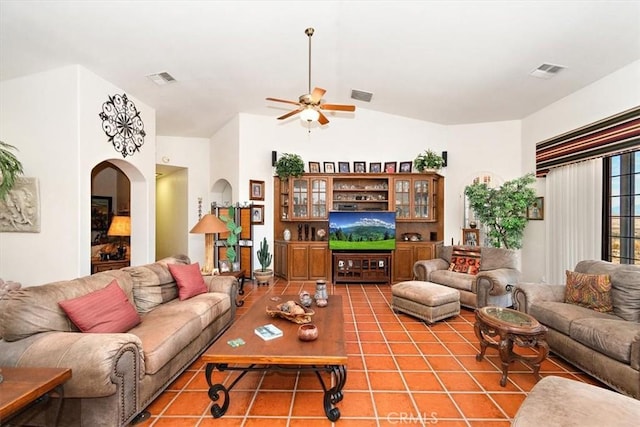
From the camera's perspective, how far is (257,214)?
19.0ft

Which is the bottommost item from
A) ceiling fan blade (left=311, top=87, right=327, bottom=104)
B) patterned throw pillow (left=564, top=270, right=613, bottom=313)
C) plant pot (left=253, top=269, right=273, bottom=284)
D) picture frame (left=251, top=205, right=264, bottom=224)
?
plant pot (left=253, top=269, right=273, bottom=284)

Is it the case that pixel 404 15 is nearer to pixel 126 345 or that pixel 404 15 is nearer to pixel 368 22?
pixel 368 22

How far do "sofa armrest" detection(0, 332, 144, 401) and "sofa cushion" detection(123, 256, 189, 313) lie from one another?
3.00ft

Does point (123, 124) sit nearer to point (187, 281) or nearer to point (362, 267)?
point (187, 281)

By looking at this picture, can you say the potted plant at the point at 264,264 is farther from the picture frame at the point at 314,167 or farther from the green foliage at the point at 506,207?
the green foliage at the point at 506,207

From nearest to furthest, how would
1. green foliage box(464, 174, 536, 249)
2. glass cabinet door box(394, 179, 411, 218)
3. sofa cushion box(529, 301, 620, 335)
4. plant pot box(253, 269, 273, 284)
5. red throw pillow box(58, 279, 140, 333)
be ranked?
red throw pillow box(58, 279, 140, 333)
sofa cushion box(529, 301, 620, 335)
green foliage box(464, 174, 536, 249)
plant pot box(253, 269, 273, 284)
glass cabinet door box(394, 179, 411, 218)

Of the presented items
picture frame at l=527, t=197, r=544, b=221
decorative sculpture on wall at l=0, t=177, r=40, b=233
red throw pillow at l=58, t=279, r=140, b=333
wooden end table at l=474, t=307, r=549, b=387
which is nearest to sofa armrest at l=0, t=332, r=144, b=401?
red throw pillow at l=58, t=279, r=140, b=333

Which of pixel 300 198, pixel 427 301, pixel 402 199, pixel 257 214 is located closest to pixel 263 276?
pixel 257 214

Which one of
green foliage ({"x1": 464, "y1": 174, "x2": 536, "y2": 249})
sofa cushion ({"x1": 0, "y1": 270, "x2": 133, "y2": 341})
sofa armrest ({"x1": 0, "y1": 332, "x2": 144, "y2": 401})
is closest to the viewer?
sofa armrest ({"x1": 0, "y1": 332, "x2": 144, "y2": 401})

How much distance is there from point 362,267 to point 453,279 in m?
1.77

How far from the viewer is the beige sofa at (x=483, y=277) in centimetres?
362

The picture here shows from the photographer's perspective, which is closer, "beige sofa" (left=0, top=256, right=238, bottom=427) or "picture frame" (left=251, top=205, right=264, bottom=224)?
"beige sofa" (left=0, top=256, right=238, bottom=427)

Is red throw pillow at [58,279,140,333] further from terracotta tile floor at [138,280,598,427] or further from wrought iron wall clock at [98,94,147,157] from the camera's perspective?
wrought iron wall clock at [98,94,147,157]

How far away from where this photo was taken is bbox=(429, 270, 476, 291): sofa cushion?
3.96 m
